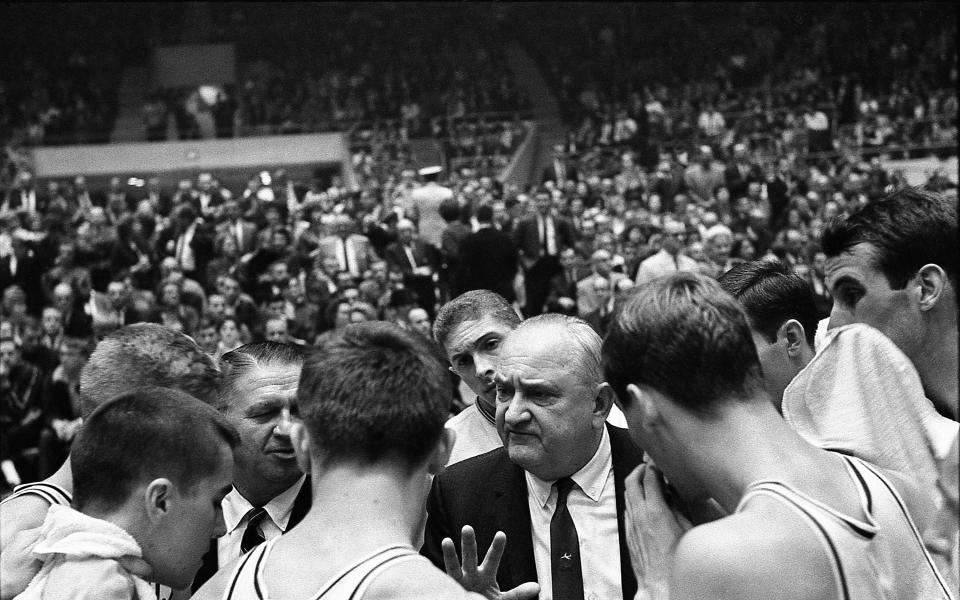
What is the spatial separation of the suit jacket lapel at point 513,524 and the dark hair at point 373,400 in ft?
3.81

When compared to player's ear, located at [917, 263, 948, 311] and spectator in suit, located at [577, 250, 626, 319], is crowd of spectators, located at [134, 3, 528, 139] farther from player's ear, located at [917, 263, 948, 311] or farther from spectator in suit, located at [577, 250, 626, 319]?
player's ear, located at [917, 263, 948, 311]

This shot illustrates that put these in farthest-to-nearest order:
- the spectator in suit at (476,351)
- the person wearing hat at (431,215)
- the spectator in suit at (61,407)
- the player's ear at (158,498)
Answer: the person wearing hat at (431,215) < the spectator in suit at (61,407) < the spectator in suit at (476,351) < the player's ear at (158,498)

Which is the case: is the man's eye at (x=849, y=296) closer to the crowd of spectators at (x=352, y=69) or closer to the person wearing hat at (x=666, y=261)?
the person wearing hat at (x=666, y=261)

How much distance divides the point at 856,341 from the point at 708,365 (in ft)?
1.89

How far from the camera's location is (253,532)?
3.45m

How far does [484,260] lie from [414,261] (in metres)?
1.96

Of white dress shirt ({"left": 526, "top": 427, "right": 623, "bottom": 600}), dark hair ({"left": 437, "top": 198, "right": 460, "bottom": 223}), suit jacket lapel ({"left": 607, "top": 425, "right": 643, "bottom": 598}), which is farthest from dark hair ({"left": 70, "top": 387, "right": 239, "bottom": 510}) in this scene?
dark hair ({"left": 437, "top": 198, "right": 460, "bottom": 223})

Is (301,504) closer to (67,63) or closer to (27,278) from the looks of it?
(27,278)

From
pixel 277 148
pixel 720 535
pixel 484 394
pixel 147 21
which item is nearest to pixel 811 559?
pixel 720 535

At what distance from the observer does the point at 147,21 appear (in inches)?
1455

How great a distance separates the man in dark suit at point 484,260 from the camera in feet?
39.6

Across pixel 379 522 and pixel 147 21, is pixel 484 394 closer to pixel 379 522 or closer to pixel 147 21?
pixel 379 522

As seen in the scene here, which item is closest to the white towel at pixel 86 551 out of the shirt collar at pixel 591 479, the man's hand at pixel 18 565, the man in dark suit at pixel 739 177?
the man's hand at pixel 18 565

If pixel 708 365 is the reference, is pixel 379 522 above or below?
below
